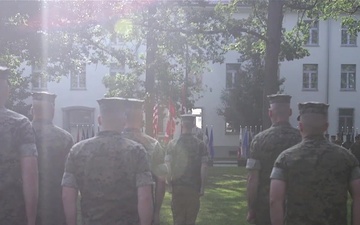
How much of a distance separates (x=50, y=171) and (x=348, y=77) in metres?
47.1

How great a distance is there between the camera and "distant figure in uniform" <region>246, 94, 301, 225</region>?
7.21 metres

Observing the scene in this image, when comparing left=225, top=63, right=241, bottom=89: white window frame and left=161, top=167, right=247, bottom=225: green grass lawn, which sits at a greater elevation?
left=225, top=63, right=241, bottom=89: white window frame

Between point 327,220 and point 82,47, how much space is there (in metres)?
17.7

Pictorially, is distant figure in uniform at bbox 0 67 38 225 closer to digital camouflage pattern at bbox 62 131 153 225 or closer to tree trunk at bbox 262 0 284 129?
digital camouflage pattern at bbox 62 131 153 225

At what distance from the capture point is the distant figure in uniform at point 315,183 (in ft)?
18.3

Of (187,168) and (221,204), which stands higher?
(187,168)

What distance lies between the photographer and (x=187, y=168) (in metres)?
10.2

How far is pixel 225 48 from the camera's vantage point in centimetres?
2359

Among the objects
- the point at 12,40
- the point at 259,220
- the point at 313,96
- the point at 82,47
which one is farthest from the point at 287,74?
the point at 259,220

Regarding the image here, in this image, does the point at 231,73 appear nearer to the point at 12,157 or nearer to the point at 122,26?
the point at 122,26

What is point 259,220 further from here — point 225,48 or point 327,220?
point 225,48

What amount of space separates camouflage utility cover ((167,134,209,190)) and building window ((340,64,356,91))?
140 ft

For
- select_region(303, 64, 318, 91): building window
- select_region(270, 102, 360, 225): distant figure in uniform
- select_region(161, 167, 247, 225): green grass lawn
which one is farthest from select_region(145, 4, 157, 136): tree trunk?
select_region(303, 64, 318, 91): building window

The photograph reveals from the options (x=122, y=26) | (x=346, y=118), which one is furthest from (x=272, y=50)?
(x=346, y=118)
